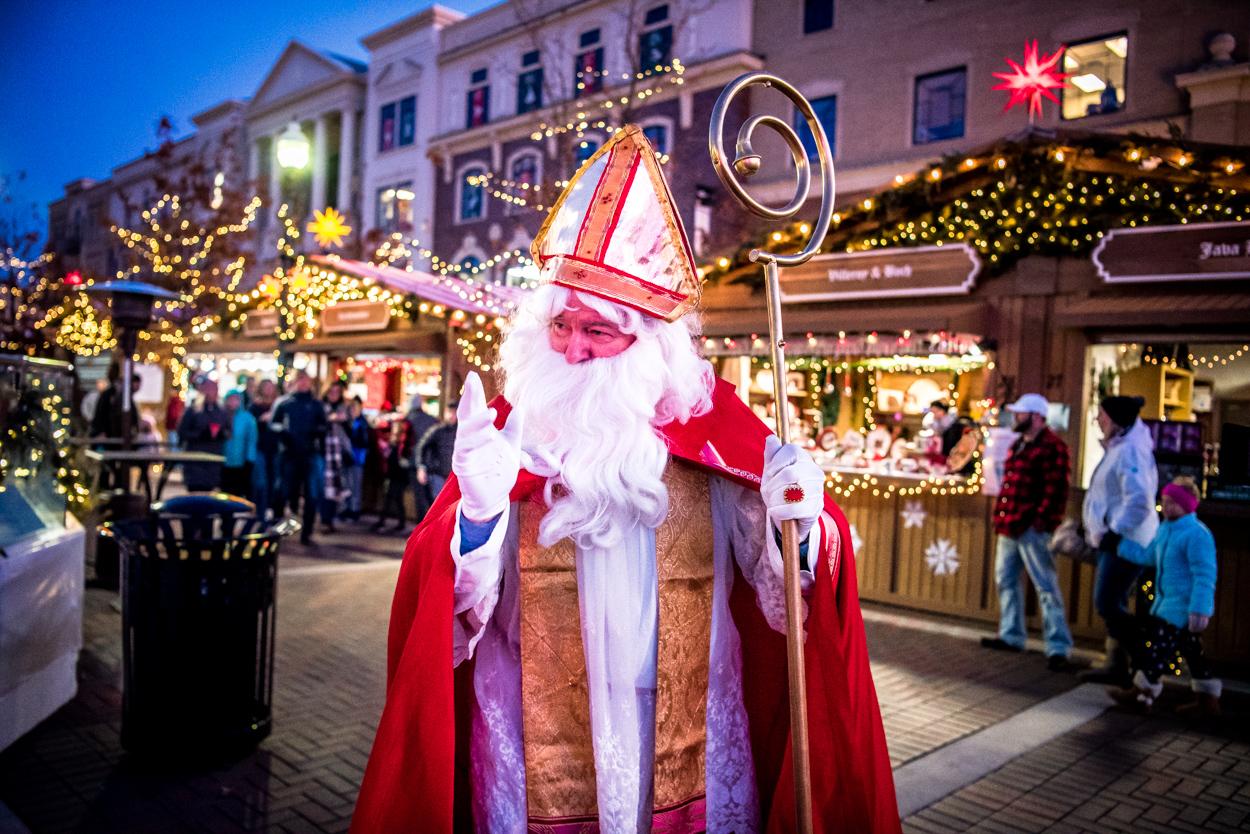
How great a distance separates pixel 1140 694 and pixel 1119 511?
1.18 meters

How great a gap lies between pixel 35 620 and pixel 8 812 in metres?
1.16

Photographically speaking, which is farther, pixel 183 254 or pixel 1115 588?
pixel 183 254

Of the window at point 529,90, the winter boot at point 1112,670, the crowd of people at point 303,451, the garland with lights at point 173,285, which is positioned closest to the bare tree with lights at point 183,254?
the garland with lights at point 173,285

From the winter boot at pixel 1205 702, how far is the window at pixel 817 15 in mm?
16119

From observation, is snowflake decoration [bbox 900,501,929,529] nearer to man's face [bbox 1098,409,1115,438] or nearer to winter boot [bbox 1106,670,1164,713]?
man's face [bbox 1098,409,1115,438]

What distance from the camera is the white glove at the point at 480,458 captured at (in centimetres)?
185

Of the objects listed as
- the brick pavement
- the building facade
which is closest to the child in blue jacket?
the brick pavement

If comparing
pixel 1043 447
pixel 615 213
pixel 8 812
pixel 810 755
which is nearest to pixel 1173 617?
pixel 1043 447

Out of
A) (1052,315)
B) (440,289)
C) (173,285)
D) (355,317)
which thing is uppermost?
(173,285)

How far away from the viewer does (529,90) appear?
24203mm

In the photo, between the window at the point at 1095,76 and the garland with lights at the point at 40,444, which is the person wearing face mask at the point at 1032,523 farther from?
→ the window at the point at 1095,76

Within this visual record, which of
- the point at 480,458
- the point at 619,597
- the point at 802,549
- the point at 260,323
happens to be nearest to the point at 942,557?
the point at 802,549

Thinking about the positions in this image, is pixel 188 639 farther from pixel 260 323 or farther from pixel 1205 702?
pixel 260 323

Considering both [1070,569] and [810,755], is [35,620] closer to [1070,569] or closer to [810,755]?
[810,755]
